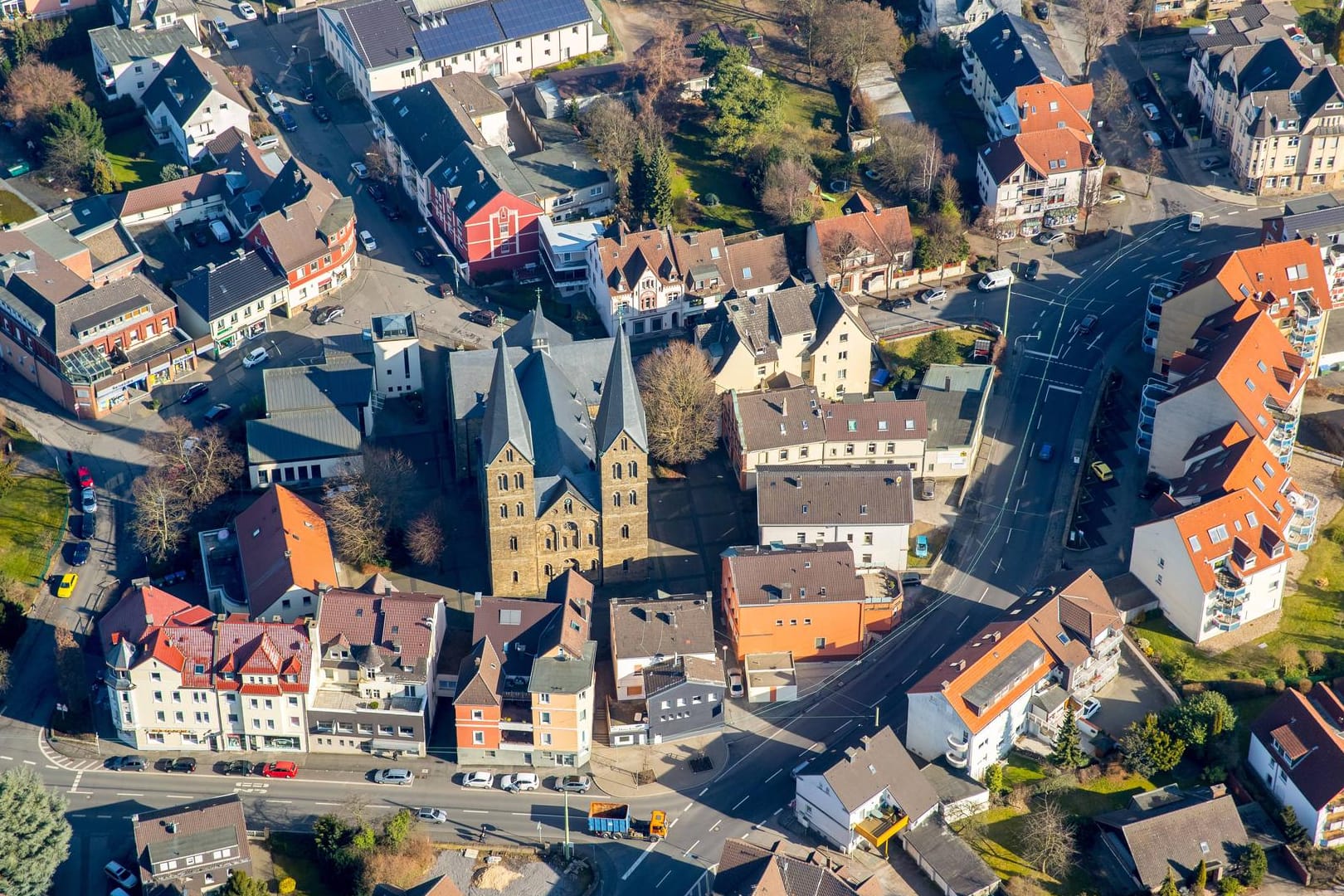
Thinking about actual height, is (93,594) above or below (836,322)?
below

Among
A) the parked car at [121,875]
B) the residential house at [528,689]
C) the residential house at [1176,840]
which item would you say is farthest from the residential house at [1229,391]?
the parked car at [121,875]

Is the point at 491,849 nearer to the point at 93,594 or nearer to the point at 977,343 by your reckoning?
the point at 93,594

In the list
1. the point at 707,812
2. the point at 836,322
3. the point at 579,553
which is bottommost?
the point at 707,812

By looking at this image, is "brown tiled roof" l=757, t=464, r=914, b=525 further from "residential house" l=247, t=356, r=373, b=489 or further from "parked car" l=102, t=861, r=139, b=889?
"parked car" l=102, t=861, r=139, b=889

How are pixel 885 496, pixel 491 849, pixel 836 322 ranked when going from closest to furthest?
pixel 491 849 < pixel 885 496 < pixel 836 322

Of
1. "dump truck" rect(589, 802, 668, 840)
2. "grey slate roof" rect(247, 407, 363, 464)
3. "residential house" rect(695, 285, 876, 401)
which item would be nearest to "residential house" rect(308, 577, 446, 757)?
"dump truck" rect(589, 802, 668, 840)

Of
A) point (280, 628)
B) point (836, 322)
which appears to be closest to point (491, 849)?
point (280, 628)
